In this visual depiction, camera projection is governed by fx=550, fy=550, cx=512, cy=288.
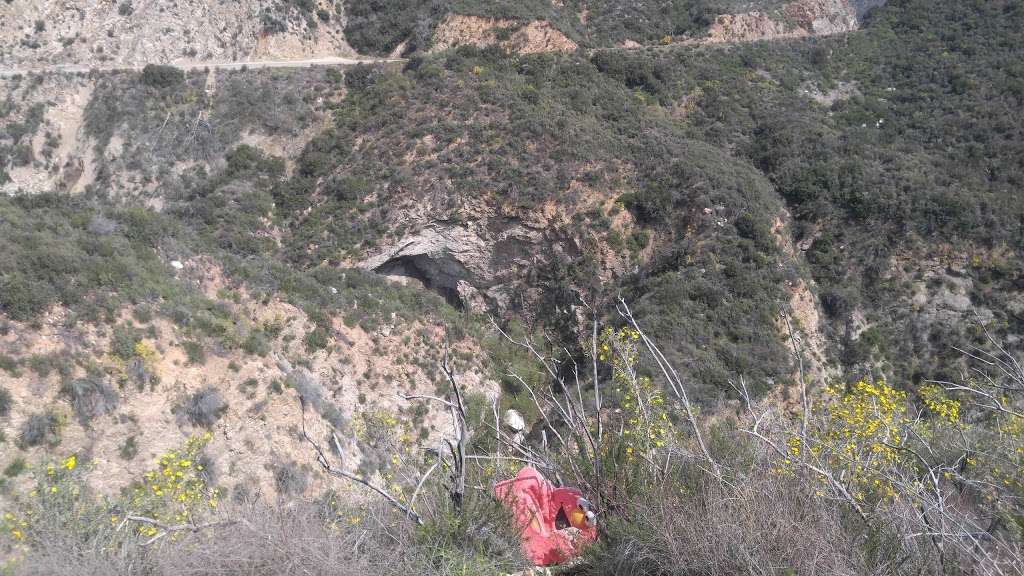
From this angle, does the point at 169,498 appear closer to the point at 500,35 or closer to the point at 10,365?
the point at 10,365

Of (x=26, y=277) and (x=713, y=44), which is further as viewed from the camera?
(x=713, y=44)

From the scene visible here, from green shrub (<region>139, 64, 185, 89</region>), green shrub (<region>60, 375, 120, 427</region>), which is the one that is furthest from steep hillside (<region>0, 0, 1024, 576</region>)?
green shrub (<region>139, 64, 185, 89</region>)

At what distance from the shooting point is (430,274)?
23141mm

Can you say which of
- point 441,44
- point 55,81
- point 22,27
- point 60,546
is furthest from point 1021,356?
point 22,27

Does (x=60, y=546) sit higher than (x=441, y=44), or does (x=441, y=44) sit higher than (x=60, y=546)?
(x=441, y=44)

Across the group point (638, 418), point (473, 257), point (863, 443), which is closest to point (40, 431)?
point (638, 418)

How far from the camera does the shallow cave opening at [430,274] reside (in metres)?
22.6

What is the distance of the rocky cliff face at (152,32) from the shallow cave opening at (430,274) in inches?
704

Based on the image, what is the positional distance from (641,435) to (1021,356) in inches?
718

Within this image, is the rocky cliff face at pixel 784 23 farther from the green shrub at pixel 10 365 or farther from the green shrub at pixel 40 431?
the green shrub at pixel 40 431

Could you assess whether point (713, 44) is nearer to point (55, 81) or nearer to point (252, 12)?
point (252, 12)

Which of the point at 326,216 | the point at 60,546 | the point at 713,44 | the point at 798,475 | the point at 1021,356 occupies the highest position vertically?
the point at 713,44

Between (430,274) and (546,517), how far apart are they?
18.8 metres

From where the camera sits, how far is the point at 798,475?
4.07m
